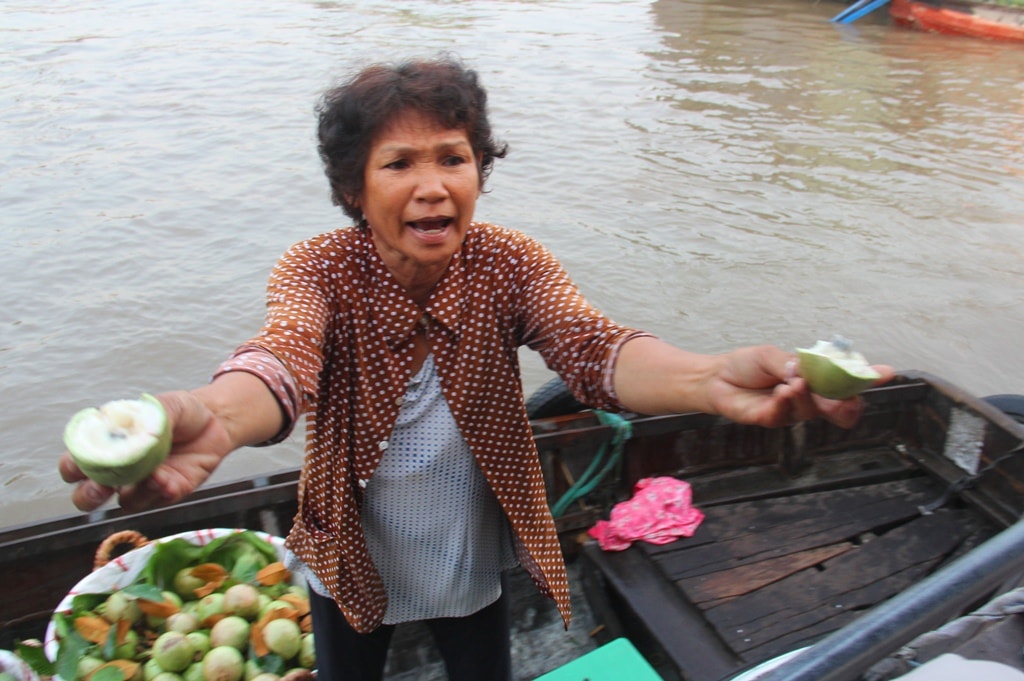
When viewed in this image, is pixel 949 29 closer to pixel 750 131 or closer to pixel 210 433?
pixel 750 131

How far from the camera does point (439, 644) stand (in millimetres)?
2088

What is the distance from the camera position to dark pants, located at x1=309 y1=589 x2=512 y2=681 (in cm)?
197

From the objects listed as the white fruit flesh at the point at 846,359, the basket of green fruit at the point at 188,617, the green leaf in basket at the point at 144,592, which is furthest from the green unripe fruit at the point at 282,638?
the white fruit flesh at the point at 846,359

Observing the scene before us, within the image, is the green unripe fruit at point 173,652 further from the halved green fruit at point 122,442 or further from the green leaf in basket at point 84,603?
the halved green fruit at point 122,442

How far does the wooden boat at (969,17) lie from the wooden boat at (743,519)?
1315 cm

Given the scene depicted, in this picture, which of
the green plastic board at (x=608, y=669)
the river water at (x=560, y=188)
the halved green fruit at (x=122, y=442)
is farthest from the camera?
the river water at (x=560, y=188)

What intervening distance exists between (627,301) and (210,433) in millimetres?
5441

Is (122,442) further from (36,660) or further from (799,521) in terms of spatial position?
(799,521)

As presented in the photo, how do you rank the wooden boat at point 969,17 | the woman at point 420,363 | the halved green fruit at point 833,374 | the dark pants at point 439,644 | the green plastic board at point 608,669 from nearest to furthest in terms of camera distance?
the halved green fruit at point 833,374, the woman at point 420,363, the dark pants at point 439,644, the green plastic board at point 608,669, the wooden boat at point 969,17

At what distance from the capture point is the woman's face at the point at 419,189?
5.50ft

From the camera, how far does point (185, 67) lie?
11.4 m

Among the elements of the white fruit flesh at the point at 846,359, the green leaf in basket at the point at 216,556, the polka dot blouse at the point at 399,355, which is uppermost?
the white fruit flesh at the point at 846,359

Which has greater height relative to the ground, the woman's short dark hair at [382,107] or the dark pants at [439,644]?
the woman's short dark hair at [382,107]

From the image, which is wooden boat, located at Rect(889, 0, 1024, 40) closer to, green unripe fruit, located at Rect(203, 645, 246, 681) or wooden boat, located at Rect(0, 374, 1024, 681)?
wooden boat, located at Rect(0, 374, 1024, 681)
